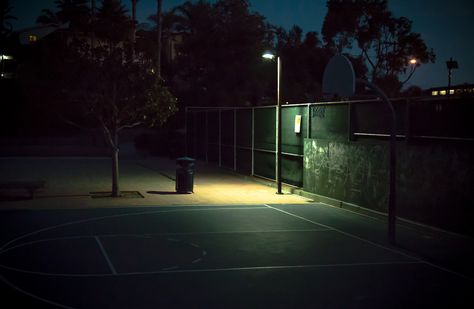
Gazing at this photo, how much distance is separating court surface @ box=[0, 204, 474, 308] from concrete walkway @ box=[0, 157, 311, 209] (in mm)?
3133

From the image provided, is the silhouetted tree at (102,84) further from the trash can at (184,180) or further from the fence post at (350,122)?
the fence post at (350,122)

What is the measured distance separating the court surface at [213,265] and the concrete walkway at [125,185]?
10.3 feet

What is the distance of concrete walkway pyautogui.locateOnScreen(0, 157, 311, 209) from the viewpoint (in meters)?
19.9

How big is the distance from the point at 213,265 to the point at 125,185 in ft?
46.1

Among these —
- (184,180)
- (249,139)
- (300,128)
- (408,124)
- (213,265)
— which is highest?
(408,124)

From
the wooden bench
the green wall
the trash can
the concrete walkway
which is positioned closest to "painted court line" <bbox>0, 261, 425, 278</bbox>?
the green wall

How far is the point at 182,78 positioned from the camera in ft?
176

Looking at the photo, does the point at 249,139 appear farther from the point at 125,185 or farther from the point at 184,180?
the point at 184,180

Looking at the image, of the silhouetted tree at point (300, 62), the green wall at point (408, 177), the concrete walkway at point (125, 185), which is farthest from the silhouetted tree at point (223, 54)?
the green wall at point (408, 177)

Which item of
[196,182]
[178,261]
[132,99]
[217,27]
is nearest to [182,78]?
[217,27]

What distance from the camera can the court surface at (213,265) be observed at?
920 cm

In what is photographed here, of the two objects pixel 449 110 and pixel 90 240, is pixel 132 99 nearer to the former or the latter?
pixel 90 240

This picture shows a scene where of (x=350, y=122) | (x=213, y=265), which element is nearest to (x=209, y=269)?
(x=213, y=265)

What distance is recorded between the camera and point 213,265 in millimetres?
11266
